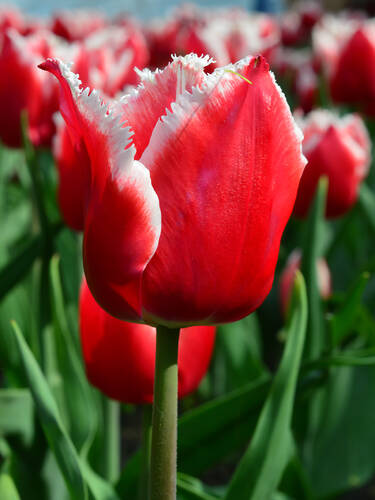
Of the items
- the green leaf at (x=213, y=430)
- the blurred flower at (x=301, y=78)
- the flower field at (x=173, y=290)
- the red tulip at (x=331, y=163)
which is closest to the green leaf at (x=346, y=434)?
the flower field at (x=173, y=290)

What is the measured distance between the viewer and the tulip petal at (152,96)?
353 millimetres

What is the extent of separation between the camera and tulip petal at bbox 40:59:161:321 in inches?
13.6

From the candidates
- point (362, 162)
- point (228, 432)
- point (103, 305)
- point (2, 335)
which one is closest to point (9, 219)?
point (2, 335)

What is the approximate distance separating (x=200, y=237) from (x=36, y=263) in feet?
1.58

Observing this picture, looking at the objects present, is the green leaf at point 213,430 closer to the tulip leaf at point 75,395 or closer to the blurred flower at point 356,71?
the tulip leaf at point 75,395

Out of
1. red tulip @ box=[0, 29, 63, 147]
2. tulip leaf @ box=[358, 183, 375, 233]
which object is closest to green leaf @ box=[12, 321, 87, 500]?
red tulip @ box=[0, 29, 63, 147]

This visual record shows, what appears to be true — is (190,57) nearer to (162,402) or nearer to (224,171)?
(224,171)

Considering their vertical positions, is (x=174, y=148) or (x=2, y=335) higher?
(x=174, y=148)

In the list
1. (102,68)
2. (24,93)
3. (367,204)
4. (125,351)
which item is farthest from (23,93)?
(367,204)

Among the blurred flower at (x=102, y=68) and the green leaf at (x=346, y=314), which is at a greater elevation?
the blurred flower at (x=102, y=68)

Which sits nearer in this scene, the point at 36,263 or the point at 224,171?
the point at 224,171

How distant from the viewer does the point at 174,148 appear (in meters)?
0.35

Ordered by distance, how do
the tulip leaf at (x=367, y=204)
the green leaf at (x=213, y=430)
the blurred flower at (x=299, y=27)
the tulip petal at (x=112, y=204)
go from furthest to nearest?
the blurred flower at (x=299, y=27), the tulip leaf at (x=367, y=204), the green leaf at (x=213, y=430), the tulip petal at (x=112, y=204)

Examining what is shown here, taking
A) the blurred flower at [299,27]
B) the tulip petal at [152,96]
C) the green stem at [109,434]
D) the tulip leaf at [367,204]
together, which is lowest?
the green stem at [109,434]
